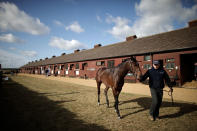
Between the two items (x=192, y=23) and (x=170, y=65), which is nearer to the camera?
(x=170, y=65)

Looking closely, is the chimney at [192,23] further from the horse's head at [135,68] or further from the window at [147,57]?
the horse's head at [135,68]

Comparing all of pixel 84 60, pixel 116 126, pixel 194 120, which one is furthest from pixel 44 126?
pixel 84 60

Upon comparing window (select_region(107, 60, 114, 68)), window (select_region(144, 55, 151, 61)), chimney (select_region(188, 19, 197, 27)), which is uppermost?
chimney (select_region(188, 19, 197, 27))

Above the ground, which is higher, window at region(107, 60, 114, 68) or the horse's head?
window at region(107, 60, 114, 68)

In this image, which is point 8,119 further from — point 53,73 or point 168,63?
point 53,73

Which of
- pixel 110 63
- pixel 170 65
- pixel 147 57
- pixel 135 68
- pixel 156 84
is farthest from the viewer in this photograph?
pixel 110 63

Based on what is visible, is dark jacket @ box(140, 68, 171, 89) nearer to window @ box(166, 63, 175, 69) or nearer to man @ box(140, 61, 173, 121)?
man @ box(140, 61, 173, 121)

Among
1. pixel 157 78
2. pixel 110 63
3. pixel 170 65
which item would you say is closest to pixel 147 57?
pixel 170 65

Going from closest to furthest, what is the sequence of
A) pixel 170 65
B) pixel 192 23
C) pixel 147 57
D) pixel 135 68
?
pixel 135 68
pixel 170 65
pixel 147 57
pixel 192 23

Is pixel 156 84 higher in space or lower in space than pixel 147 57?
lower

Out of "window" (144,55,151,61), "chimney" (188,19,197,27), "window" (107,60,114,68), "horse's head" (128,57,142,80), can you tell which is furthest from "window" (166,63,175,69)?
"horse's head" (128,57,142,80)

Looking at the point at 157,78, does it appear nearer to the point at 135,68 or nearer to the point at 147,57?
the point at 135,68

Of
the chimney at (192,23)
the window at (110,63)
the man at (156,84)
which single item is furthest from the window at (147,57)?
the man at (156,84)

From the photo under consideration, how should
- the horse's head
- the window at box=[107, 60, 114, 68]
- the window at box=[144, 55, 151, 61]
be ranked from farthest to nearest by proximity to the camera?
the window at box=[107, 60, 114, 68] < the window at box=[144, 55, 151, 61] < the horse's head
